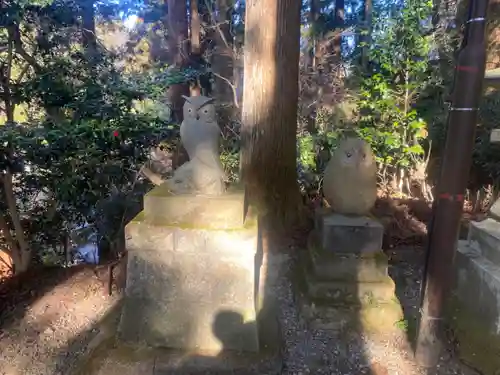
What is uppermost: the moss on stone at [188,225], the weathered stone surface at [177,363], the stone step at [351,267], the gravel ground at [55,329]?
the moss on stone at [188,225]

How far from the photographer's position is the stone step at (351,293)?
9.56 ft

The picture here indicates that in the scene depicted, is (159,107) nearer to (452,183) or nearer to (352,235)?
(352,235)

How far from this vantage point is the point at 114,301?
10.8 ft

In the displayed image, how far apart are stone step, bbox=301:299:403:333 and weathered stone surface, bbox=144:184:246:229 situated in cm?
121

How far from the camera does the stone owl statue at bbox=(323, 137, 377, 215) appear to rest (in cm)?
294

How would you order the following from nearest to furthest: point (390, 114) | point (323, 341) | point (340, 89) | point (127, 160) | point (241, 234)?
1. point (241, 234)
2. point (323, 341)
3. point (127, 160)
4. point (390, 114)
5. point (340, 89)

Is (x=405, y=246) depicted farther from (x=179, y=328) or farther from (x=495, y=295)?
(x=179, y=328)

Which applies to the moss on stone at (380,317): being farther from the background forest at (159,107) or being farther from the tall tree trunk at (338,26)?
the tall tree trunk at (338,26)

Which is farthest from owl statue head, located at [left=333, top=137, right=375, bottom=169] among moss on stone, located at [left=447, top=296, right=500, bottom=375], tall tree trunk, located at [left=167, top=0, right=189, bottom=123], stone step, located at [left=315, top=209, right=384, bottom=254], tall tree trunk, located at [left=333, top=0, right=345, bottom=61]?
tall tree trunk, located at [left=333, top=0, right=345, bottom=61]

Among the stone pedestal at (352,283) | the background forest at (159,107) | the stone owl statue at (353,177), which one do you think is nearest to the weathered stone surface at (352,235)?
the stone pedestal at (352,283)

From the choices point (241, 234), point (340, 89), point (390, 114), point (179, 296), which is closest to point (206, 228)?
point (241, 234)

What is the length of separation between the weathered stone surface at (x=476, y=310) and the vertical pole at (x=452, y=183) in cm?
29

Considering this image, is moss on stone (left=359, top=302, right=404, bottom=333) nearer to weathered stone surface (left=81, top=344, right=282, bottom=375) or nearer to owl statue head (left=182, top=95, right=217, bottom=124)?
weathered stone surface (left=81, top=344, right=282, bottom=375)

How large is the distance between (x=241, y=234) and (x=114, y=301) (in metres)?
1.76
